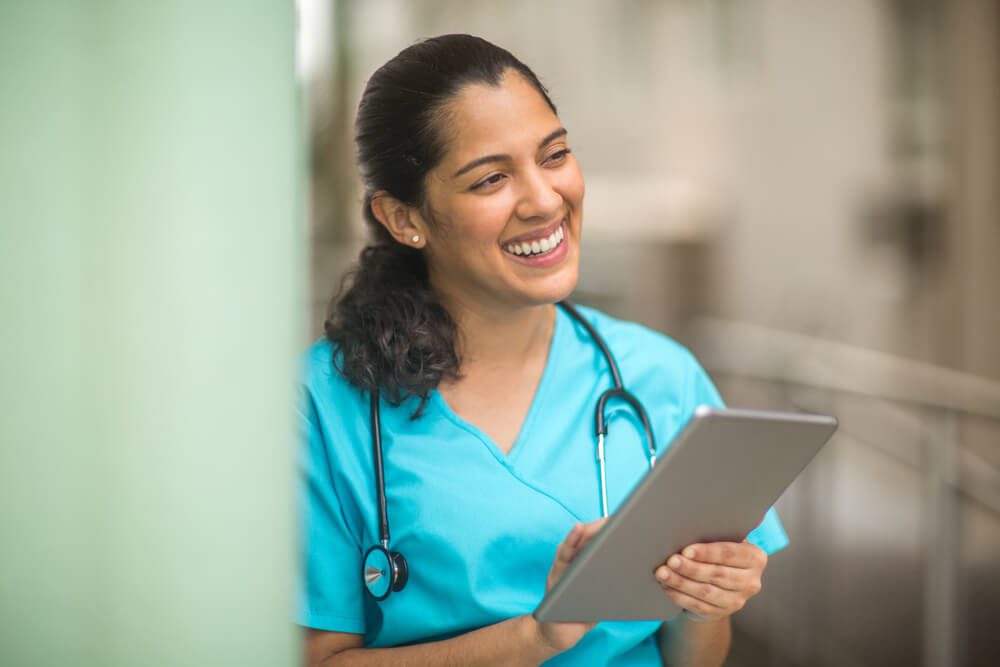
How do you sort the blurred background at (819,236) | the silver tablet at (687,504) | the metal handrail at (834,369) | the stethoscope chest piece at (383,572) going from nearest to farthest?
the silver tablet at (687,504) → the stethoscope chest piece at (383,572) → the metal handrail at (834,369) → the blurred background at (819,236)

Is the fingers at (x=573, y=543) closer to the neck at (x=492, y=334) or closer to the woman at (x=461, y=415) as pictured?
the woman at (x=461, y=415)

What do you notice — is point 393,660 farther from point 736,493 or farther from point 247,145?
point 247,145

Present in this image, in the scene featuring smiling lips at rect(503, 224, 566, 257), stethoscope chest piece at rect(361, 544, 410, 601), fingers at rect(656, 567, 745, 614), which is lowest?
stethoscope chest piece at rect(361, 544, 410, 601)

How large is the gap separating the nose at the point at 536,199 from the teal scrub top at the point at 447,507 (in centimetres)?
26

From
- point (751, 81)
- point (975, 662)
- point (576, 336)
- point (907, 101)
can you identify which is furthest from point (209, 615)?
point (751, 81)

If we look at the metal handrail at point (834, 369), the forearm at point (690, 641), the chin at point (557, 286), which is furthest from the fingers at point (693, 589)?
the metal handrail at point (834, 369)

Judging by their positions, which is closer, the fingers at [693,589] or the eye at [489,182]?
the fingers at [693,589]

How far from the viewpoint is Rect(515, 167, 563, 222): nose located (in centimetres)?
124

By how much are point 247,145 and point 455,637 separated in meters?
0.71

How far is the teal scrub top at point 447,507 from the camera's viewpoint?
4.00 ft

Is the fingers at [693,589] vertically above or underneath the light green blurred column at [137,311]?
underneath

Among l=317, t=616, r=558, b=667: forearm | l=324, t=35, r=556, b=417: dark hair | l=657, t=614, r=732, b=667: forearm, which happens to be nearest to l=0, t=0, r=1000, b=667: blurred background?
l=324, t=35, r=556, b=417: dark hair

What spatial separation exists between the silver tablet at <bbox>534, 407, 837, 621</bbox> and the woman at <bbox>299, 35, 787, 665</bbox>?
93 mm

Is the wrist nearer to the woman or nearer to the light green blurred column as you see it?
the woman
